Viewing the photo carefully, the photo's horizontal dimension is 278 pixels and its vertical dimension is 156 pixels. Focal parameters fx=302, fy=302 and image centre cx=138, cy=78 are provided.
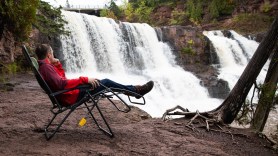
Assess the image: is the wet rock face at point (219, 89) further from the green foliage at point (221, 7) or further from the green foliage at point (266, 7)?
the green foliage at point (221, 7)

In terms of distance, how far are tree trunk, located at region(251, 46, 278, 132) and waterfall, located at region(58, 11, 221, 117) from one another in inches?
228

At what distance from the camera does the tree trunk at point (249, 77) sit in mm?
4875

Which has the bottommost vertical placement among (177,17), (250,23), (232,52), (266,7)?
(232,52)

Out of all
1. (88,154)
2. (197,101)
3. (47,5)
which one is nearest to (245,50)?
(197,101)

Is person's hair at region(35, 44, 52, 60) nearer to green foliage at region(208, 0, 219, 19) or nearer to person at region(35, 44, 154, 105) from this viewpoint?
person at region(35, 44, 154, 105)

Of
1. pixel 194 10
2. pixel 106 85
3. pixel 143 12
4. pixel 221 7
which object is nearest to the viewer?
pixel 106 85

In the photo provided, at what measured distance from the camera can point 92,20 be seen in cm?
1670

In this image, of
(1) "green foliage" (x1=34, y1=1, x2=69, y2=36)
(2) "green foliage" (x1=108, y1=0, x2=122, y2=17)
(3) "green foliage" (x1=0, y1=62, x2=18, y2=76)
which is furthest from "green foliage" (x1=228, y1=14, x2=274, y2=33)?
(3) "green foliage" (x1=0, y1=62, x2=18, y2=76)

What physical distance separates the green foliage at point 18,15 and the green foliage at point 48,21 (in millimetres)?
1344

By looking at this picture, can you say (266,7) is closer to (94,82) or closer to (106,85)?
(106,85)

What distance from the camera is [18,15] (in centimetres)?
922

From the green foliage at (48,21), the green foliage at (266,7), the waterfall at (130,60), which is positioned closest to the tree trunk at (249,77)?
the waterfall at (130,60)

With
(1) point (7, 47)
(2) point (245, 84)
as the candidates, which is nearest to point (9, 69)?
(1) point (7, 47)

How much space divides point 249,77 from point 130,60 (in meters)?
11.7
